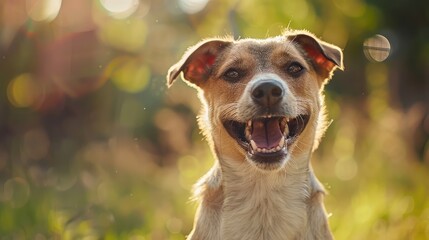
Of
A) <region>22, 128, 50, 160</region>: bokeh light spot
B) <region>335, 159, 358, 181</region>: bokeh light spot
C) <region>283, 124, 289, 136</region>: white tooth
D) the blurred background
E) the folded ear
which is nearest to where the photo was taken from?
<region>283, 124, 289, 136</region>: white tooth

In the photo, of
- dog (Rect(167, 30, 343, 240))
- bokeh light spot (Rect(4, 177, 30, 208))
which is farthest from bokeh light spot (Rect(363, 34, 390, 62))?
dog (Rect(167, 30, 343, 240))

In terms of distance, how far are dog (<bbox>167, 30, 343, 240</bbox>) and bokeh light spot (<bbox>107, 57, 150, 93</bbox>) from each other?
1160cm

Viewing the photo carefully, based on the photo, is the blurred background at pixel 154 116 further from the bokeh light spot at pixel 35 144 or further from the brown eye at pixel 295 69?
the brown eye at pixel 295 69

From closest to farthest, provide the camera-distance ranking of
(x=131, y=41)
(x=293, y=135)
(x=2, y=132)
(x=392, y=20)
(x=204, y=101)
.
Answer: (x=293, y=135)
(x=204, y=101)
(x=2, y=132)
(x=131, y=41)
(x=392, y=20)

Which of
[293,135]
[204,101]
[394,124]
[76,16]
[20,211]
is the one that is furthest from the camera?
[76,16]

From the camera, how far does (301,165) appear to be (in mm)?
6074

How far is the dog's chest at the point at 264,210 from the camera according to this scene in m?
5.87

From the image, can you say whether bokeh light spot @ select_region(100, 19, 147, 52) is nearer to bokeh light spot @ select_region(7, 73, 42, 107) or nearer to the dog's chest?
bokeh light spot @ select_region(7, 73, 42, 107)

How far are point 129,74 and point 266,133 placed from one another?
41.7 ft

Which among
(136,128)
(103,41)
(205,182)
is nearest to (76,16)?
(103,41)

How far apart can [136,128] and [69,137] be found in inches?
84.9

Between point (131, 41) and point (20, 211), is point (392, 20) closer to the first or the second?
point (131, 41)

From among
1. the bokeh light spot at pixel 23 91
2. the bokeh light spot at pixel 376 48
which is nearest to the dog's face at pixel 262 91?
the bokeh light spot at pixel 23 91

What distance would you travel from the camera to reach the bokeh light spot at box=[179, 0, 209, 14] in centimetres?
1831
